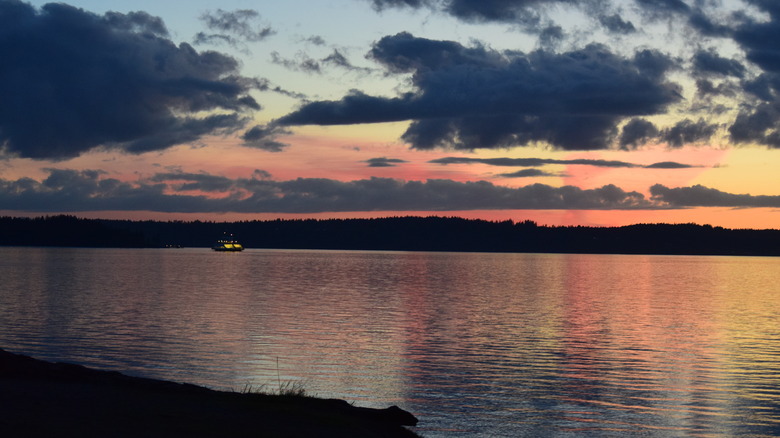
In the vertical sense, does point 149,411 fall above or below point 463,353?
above

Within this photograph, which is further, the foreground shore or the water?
the water

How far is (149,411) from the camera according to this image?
23.7 meters

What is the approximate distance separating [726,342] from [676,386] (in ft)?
72.0

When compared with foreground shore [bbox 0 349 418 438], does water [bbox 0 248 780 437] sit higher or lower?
lower

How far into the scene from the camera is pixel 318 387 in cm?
3781

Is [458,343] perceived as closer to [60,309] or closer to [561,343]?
[561,343]

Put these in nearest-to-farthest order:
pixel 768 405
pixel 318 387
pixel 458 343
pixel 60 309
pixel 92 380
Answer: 1. pixel 92 380
2. pixel 768 405
3. pixel 318 387
4. pixel 458 343
5. pixel 60 309

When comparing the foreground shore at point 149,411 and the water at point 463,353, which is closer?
the foreground shore at point 149,411

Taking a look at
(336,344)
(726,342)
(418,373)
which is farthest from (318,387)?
(726,342)

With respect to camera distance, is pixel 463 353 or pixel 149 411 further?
pixel 463 353

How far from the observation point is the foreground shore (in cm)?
2117

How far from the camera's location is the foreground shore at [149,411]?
69.5 ft

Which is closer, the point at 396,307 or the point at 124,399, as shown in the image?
the point at 124,399

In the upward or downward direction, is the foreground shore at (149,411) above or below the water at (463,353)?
above
